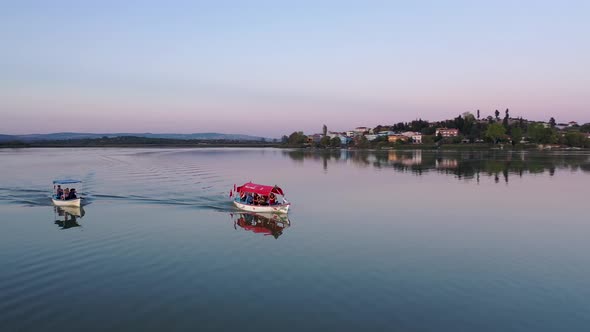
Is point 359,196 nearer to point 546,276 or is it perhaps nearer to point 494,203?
point 494,203

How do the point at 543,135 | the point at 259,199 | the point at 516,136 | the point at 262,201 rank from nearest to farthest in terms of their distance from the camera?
the point at 262,201 → the point at 259,199 → the point at 543,135 → the point at 516,136

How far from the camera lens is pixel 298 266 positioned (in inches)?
899

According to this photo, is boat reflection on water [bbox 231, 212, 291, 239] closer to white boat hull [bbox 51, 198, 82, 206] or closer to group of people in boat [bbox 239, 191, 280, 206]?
group of people in boat [bbox 239, 191, 280, 206]

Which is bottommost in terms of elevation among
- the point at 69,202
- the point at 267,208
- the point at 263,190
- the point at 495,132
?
the point at 267,208

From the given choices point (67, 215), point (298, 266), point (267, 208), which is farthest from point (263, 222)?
point (67, 215)

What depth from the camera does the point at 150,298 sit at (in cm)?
1800

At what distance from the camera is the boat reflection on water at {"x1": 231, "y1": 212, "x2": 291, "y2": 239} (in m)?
32.0

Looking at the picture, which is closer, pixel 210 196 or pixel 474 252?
pixel 474 252

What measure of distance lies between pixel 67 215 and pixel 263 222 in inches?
692

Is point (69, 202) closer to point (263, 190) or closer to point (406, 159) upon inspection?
point (263, 190)

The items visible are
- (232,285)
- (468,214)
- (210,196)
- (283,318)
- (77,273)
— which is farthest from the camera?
(210,196)

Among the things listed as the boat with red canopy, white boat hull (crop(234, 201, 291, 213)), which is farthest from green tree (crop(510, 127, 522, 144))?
white boat hull (crop(234, 201, 291, 213))

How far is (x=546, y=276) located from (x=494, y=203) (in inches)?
955

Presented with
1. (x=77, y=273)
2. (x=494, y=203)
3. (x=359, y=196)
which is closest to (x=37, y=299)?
(x=77, y=273)
